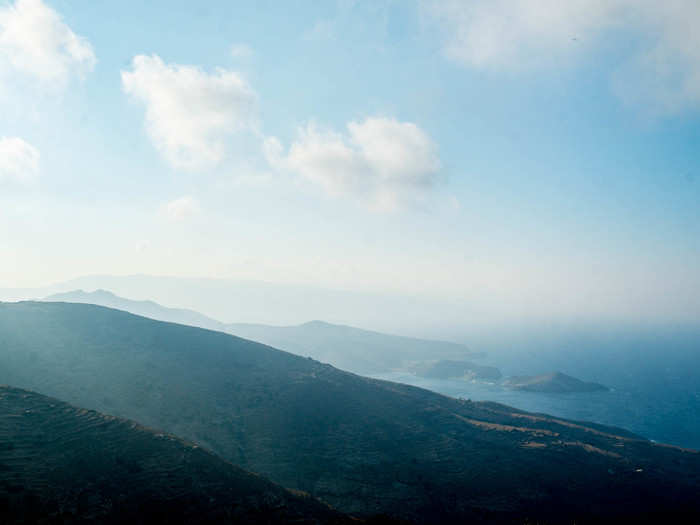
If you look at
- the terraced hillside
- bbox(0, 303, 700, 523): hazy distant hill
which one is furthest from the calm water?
the terraced hillside

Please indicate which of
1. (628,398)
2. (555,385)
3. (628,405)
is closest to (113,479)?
(628,405)

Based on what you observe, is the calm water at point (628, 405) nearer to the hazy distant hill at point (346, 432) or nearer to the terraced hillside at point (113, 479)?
the hazy distant hill at point (346, 432)

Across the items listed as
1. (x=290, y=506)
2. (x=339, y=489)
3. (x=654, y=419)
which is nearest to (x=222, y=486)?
(x=290, y=506)

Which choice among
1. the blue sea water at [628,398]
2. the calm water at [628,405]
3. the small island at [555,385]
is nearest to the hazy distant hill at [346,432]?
the calm water at [628,405]

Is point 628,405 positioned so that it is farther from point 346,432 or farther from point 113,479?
point 113,479

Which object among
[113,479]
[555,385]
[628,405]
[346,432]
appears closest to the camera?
[113,479]

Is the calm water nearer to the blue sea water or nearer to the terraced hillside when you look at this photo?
the blue sea water
